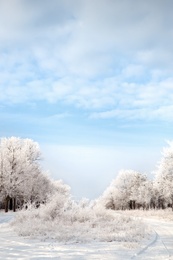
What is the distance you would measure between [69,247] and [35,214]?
1263 centimetres

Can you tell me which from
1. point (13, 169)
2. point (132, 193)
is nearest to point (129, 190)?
point (132, 193)

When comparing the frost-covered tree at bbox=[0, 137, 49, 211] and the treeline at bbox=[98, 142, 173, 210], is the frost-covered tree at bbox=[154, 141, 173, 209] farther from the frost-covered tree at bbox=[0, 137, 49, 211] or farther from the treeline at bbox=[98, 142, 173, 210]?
the treeline at bbox=[98, 142, 173, 210]

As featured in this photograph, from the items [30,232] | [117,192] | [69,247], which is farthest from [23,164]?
Result: [117,192]

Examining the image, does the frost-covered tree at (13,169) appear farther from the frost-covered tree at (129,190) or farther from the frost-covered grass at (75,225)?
the frost-covered tree at (129,190)

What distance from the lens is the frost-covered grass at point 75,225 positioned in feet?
54.9

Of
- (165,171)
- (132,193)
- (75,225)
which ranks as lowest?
(75,225)

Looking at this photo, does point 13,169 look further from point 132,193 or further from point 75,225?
point 132,193

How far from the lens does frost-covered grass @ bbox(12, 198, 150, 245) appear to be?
16.7 meters

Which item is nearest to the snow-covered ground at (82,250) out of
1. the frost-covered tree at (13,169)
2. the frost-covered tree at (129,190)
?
the frost-covered tree at (13,169)

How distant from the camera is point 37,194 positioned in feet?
222

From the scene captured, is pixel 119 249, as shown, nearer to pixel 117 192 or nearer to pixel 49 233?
pixel 49 233

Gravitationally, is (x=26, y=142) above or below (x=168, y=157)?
above

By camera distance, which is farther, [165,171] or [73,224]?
[165,171]

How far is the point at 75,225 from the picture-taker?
21969 millimetres
